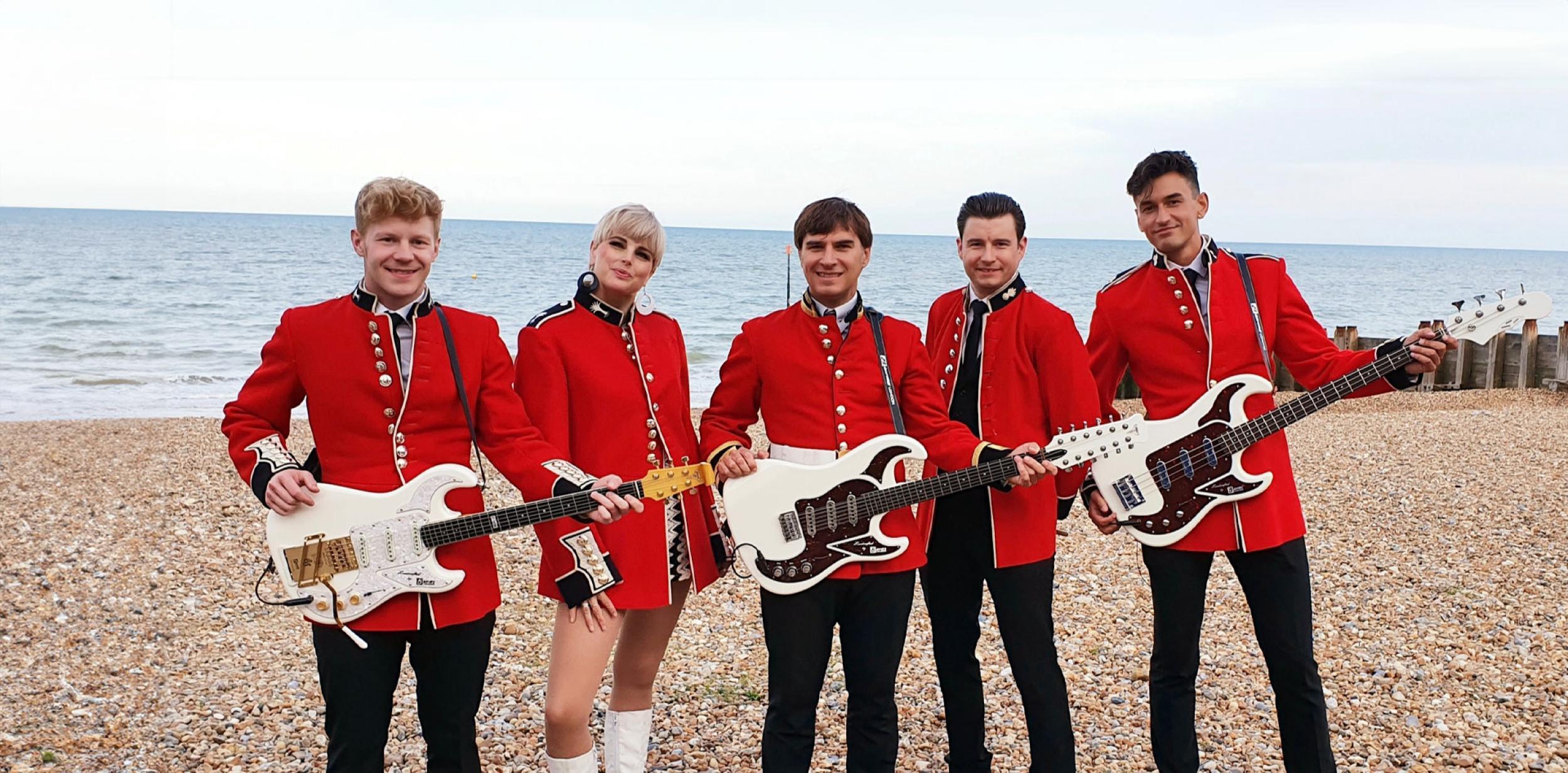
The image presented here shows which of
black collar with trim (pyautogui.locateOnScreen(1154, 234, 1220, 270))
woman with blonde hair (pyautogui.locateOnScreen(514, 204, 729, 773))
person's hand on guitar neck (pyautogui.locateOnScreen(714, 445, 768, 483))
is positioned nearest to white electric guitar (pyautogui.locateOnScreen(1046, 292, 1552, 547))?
black collar with trim (pyautogui.locateOnScreen(1154, 234, 1220, 270))

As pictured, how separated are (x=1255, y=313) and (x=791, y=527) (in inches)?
65.3

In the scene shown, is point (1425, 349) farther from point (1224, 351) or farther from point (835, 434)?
point (835, 434)

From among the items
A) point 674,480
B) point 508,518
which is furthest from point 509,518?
point 674,480

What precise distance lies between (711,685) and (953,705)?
193cm

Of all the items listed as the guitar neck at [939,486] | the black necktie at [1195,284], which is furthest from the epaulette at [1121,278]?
the guitar neck at [939,486]

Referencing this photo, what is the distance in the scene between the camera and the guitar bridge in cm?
310

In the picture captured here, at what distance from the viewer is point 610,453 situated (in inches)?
138

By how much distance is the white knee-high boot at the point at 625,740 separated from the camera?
12.4 feet

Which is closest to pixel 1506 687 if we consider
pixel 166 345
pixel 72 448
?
pixel 72 448

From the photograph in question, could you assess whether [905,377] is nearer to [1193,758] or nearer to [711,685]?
[1193,758]

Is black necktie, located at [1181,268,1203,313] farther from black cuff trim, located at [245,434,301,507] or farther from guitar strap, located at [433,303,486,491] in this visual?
black cuff trim, located at [245,434,301,507]

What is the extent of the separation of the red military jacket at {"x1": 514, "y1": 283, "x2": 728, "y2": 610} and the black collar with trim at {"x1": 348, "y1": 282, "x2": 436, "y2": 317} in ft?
1.08

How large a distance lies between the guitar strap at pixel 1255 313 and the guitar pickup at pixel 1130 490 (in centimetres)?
55

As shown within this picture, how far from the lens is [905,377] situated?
12.2ft
